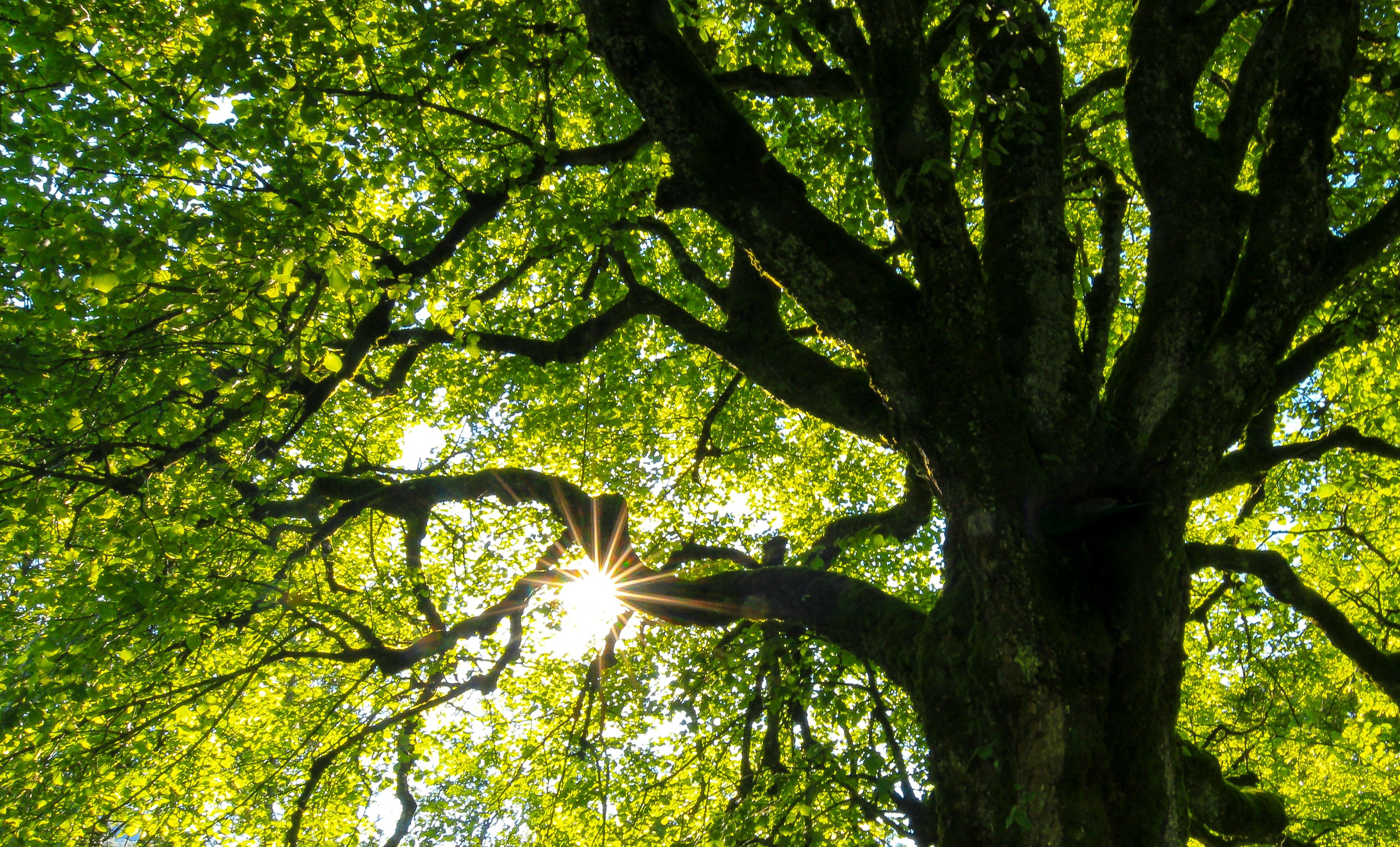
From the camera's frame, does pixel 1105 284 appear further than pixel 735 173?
Yes

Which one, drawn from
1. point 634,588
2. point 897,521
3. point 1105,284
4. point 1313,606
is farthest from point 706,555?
point 1313,606

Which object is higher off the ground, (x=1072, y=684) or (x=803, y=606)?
(x=803, y=606)

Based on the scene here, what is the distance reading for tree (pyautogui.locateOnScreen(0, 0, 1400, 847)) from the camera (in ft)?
12.5

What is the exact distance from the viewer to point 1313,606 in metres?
6.34

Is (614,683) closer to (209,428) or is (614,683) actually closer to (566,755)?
(566,755)

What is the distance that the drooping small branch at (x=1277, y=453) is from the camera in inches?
223

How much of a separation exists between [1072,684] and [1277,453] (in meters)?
3.92

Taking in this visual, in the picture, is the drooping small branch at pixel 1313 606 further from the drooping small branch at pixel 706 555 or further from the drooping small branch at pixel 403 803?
the drooping small branch at pixel 403 803

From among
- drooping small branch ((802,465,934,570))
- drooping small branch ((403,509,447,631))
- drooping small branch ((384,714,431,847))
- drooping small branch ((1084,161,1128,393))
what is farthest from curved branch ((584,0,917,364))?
drooping small branch ((384,714,431,847))

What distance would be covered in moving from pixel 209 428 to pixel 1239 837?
825 cm

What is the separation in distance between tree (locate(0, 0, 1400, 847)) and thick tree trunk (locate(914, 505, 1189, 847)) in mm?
22

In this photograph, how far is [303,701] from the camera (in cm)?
998

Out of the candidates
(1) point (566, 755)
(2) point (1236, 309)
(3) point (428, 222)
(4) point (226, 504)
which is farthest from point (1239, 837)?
(4) point (226, 504)

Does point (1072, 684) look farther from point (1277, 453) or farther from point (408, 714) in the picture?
point (408, 714)
